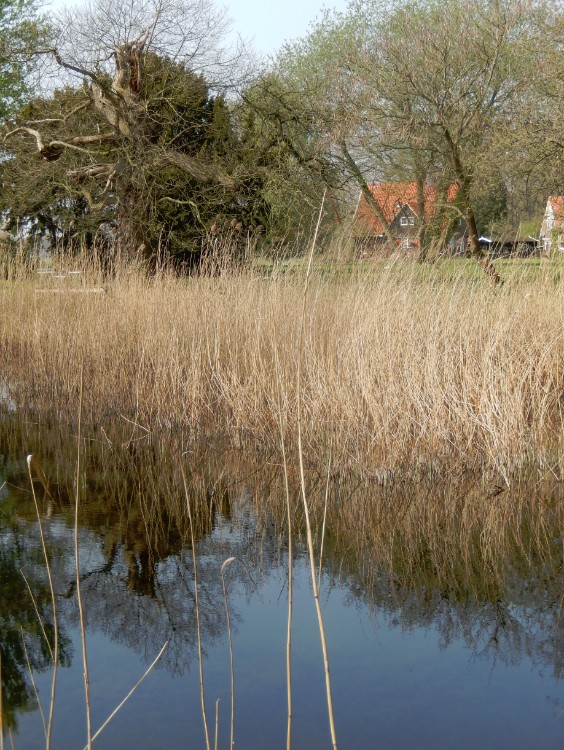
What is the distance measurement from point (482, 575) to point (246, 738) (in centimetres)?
153

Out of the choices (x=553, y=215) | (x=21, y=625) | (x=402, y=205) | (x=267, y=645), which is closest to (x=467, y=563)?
(x=267, y=645)

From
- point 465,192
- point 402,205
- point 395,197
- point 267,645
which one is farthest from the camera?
point 395,197

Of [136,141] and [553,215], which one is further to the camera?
[136,141]

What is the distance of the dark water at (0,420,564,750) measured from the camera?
262 centimetres

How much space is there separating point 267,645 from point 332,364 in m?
2.54

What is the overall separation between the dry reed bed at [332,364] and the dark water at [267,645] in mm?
920

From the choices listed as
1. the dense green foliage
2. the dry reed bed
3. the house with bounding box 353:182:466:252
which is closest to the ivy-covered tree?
the dense green foliage

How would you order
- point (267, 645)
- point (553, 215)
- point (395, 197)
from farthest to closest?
1. point (395, 197)
2. point (553, 215)
3. point (267, 645)

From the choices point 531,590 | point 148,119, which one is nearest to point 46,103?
point 148,119

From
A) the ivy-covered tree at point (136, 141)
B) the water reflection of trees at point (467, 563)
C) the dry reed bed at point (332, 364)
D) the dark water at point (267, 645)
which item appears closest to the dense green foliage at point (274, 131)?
the ivy-covered tree at point (136, 141)

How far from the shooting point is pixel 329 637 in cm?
323

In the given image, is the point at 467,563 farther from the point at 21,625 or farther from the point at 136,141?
the point at 136,141

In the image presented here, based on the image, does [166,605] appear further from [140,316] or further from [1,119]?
[1,119]

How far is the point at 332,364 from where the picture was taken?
5484 millimetres
